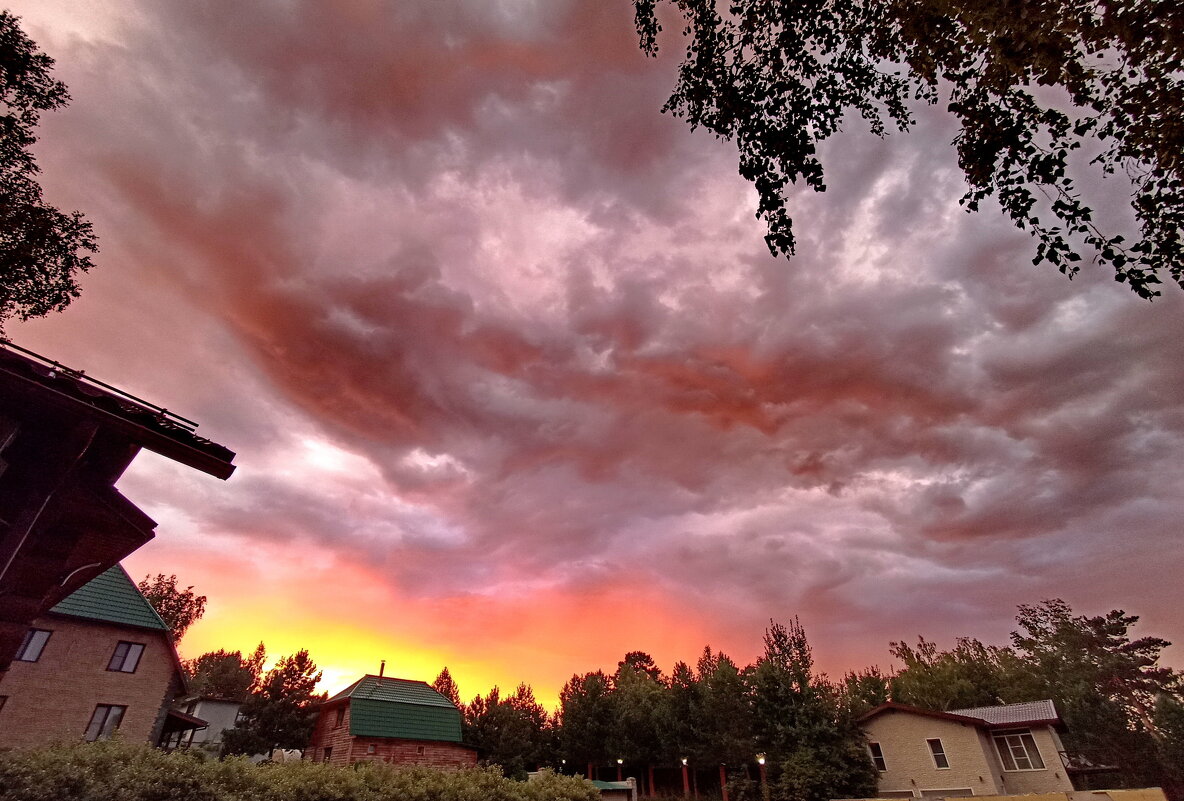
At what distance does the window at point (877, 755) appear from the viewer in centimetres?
3000

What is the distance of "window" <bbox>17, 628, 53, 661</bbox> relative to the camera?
2044cm

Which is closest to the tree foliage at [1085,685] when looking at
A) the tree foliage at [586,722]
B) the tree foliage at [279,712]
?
the tree foliage at [586,722]

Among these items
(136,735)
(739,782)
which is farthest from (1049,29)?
(739,782)

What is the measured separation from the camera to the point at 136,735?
22594 millimetres

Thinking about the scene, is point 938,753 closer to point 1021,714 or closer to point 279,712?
point 1021,714

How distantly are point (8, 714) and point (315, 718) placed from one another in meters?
18.0

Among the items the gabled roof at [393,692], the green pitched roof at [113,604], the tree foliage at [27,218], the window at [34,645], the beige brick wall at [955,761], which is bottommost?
the beige brick wall at [955,761]

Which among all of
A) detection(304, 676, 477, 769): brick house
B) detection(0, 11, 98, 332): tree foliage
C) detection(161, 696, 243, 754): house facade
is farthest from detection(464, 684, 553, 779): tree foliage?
detection(0, 11, 98, 332): tree foliage

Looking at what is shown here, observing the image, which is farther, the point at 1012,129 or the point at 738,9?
the point at 738,9

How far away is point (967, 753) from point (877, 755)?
4.88 meters

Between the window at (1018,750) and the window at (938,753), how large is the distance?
351cm

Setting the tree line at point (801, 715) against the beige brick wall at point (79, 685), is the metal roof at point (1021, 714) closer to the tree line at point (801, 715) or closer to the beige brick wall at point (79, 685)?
the tree line at point (801, 715)

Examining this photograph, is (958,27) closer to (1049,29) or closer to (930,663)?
(1049,29)

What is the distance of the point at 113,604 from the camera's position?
78.7ft
